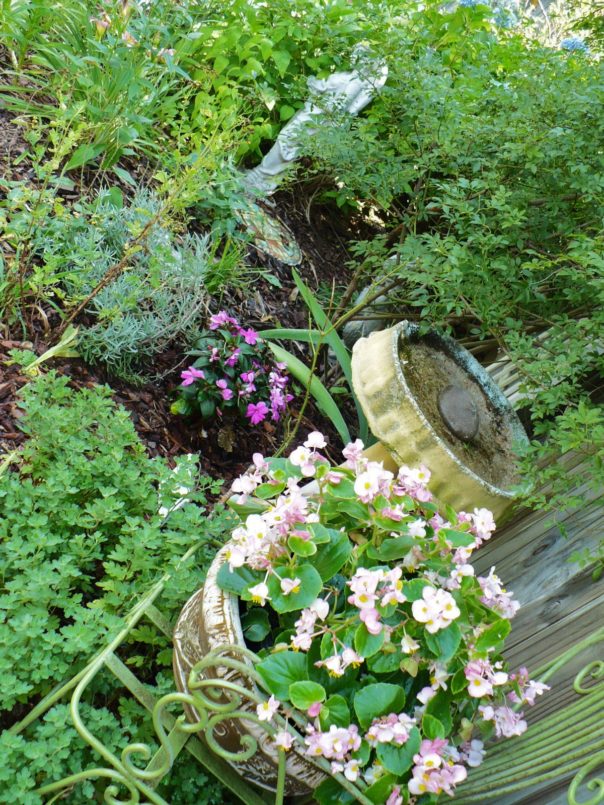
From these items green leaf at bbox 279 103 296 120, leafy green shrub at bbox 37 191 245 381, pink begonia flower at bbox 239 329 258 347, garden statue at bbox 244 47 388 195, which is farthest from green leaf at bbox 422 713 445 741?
green leaf at bbox 279 103 296 120

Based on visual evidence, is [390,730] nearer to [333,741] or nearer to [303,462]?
[333,741]

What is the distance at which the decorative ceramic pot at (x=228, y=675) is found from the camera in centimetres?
138

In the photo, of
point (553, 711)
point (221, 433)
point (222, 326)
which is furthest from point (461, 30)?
point (553, 711)

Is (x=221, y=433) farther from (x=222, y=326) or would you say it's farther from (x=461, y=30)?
(x=461, y=30)

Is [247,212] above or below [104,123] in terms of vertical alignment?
below

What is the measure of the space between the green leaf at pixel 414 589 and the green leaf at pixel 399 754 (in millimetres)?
222

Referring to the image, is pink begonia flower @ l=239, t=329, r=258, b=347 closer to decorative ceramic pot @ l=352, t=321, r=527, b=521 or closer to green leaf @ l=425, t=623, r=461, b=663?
decorative ceramic pot @ l=352, t=321, r=527, b=521

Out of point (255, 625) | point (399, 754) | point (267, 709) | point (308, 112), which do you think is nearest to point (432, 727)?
point (399, 754)

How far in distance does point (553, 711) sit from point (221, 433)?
1.55 meters

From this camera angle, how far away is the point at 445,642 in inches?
52.1

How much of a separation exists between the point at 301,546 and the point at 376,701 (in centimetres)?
28

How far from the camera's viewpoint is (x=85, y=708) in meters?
1.51

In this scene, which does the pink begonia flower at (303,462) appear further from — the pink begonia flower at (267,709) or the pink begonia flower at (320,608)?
the pink begonia flower at (267,709)

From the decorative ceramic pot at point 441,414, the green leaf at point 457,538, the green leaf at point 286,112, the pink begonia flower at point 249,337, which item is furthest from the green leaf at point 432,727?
the green leaf at point 286,112
